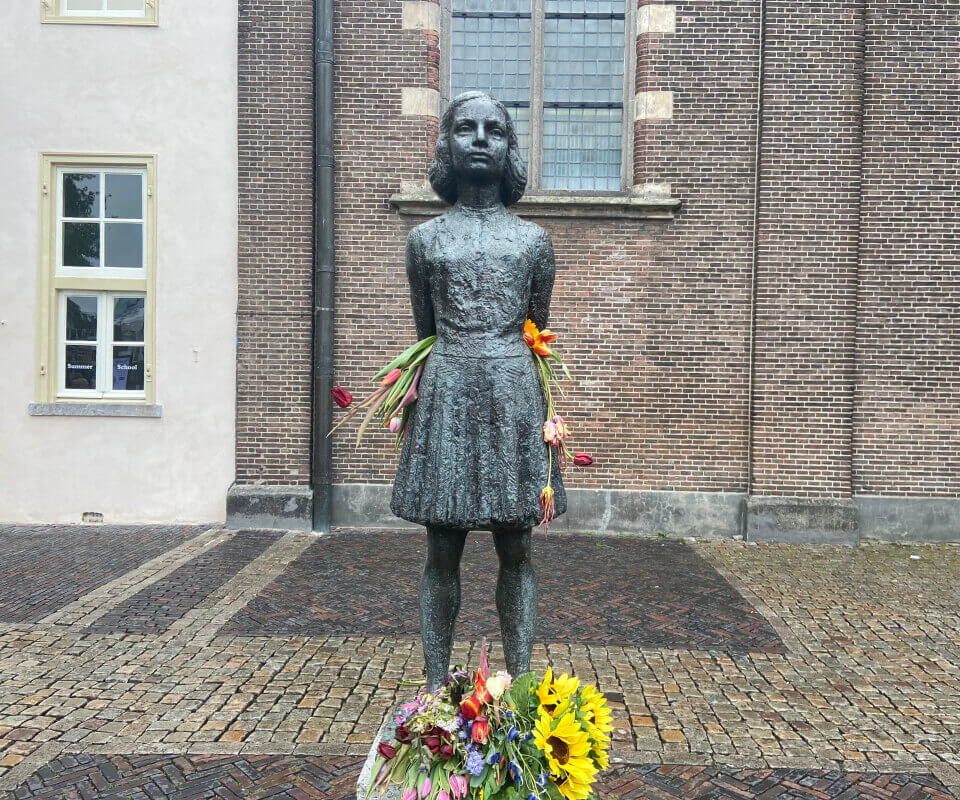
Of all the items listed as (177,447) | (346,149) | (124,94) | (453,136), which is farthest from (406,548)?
(124,94)

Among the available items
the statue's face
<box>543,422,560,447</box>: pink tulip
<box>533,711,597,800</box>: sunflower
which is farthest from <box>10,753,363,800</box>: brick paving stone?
the statue's face

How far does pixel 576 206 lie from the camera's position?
8.84 m

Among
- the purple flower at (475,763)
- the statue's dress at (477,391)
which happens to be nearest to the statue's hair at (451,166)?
the statue's dress at (477,391)

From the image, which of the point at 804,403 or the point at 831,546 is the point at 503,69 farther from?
the point at 831,546

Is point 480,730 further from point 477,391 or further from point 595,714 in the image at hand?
point 477,391

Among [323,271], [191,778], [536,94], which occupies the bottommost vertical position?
[191,778]

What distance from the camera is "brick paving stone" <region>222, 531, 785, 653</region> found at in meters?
5.30

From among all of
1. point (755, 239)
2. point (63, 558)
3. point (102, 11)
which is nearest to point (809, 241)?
point (755, 239)

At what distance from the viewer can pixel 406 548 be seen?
7.98 m

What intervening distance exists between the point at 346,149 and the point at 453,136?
6186mm

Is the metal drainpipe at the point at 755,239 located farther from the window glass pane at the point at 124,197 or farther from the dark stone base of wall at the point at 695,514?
the window glass pane at the point at 124,197

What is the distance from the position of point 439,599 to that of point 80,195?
8.22 m

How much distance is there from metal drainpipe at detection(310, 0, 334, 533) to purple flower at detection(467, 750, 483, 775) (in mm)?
6460

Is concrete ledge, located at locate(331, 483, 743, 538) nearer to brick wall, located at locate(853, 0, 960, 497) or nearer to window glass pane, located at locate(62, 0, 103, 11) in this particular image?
brick wall, located at locate(853, 0, 960, 497)
